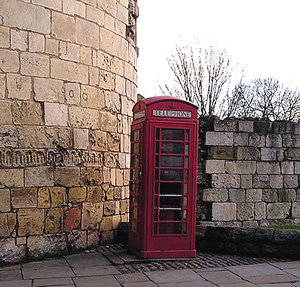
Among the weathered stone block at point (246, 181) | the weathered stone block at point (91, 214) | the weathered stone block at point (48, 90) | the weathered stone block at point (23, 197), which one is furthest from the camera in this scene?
the weathered stone block at point (246, 181)

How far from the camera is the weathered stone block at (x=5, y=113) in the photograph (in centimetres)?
621

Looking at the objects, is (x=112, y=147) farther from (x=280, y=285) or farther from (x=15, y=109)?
(x=280, y=285)

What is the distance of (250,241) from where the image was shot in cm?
704

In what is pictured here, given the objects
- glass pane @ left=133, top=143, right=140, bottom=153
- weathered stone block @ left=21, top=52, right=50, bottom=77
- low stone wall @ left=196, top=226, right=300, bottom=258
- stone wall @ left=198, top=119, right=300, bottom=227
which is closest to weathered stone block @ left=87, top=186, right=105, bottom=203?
glass pane @ left=133, top=143, right=140, bottom=153

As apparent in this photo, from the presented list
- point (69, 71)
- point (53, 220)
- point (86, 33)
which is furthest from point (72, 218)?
point (86, 33)

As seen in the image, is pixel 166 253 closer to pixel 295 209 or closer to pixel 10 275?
pixel 10 275

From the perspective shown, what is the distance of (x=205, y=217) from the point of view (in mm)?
8922

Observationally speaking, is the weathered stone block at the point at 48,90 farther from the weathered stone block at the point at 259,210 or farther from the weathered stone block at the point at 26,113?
the weathered stone block at the point at 259,210

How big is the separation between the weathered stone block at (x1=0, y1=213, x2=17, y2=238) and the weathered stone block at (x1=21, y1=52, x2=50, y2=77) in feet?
6.09

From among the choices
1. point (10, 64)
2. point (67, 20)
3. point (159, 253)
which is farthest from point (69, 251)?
point (67, 20)

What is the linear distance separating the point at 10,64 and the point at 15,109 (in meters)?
0.58

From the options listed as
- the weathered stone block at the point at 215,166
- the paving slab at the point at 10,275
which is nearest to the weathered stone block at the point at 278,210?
the weathered stone block at the point at 215,166

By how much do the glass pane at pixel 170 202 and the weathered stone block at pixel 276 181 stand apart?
345cm

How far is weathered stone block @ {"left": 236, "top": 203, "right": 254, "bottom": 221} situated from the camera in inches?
357
